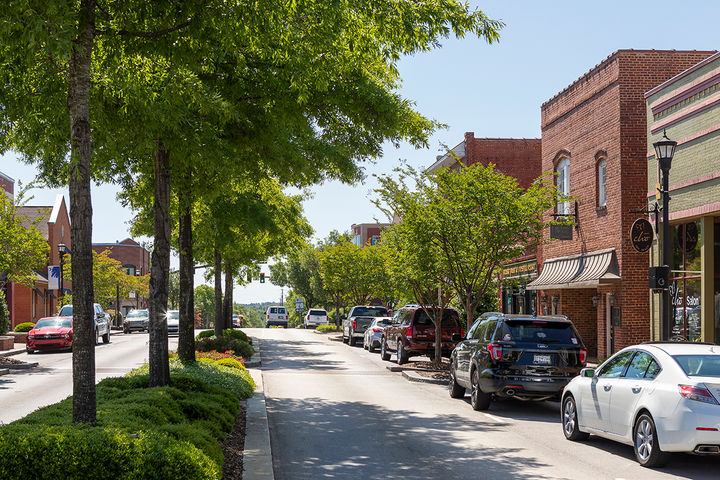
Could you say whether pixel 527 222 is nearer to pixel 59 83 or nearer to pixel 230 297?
pixel 59 83

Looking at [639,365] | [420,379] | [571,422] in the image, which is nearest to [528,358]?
[571,422]

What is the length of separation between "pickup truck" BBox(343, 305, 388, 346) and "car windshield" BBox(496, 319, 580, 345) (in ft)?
87.9

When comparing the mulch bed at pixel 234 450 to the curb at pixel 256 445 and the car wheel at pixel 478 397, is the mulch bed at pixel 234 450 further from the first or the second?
the car wheel at pixel 478 397

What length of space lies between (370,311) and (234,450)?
33511mm

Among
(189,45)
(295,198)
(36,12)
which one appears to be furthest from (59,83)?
(295,198)

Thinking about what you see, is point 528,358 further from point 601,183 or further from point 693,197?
point 601,183

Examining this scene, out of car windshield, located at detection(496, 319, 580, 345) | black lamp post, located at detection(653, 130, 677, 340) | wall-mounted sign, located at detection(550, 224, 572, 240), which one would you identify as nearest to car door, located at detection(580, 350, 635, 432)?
car windshield, located at detection(496, 319, 580, 345)

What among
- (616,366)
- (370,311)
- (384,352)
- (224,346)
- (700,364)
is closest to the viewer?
(700,364)

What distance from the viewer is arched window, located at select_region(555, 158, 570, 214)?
2950 cm

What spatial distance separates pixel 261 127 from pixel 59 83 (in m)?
4.07

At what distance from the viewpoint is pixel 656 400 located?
959cm

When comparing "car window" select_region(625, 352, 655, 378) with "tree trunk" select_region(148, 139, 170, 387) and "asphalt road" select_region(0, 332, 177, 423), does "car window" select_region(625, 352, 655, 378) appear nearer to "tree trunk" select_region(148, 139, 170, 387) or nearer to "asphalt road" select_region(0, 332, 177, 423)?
"tree trunk" select_region(148, 139, 170, 387)

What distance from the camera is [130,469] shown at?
654cm

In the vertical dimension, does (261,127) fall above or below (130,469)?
above
